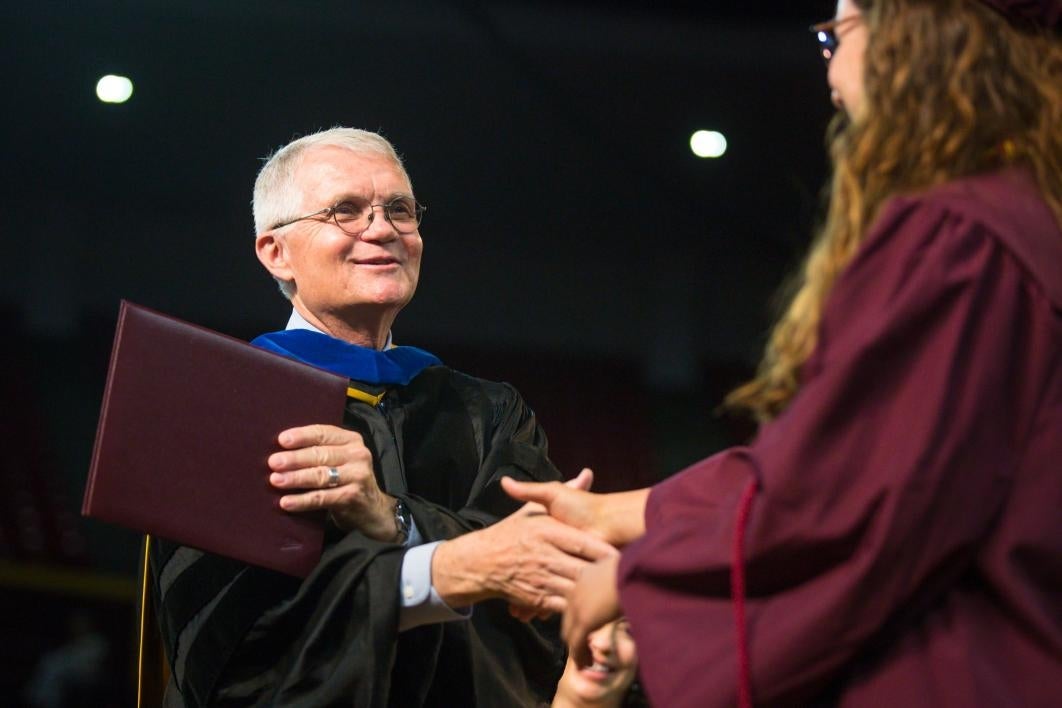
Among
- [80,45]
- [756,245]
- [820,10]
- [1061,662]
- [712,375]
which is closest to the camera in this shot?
[1061,662]

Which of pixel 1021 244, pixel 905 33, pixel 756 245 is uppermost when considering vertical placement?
pixel 756 245

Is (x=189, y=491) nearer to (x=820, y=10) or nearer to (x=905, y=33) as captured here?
(x=905, y=33)

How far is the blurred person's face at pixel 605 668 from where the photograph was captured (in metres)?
2.36

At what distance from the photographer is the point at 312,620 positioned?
263 cm

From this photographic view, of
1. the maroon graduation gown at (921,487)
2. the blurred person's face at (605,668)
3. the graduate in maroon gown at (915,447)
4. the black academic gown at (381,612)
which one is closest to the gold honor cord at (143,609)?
the black academic gown at (381,612)

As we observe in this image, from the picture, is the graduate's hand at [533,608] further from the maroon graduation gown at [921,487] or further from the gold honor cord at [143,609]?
the maroon graduation gown at [921,487]

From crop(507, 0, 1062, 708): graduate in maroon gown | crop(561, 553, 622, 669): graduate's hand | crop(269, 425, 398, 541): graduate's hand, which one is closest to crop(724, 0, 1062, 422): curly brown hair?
crop(507, 0, 1062, 708): graduate in maroon gown

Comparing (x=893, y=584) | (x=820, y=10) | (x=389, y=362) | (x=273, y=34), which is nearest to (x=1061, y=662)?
(x=893, y=584)

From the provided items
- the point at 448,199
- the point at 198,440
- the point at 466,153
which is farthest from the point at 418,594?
the point at 448,199

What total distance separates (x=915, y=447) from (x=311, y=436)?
52.0 inches

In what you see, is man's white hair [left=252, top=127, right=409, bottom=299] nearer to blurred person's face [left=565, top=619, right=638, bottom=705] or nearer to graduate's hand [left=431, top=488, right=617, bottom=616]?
graduate's hand [left=431, top=488, right=617, bottom=616]

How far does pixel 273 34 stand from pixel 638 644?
208 inches

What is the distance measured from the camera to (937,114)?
1683mm

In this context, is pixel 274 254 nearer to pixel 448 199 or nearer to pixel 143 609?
pixel 143 609
